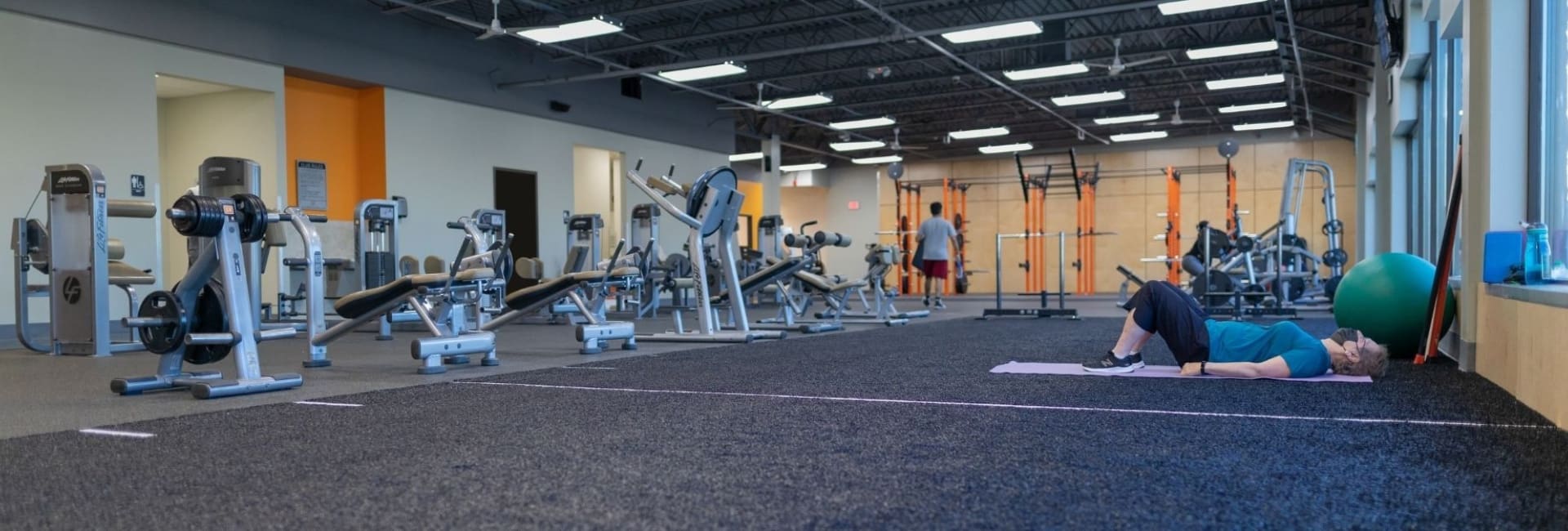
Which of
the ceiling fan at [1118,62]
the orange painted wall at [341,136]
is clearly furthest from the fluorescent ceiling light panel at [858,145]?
the orange painted wall at [341,136]

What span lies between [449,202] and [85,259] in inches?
217

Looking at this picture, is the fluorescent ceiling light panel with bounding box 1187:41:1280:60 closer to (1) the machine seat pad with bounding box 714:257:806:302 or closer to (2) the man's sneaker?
(1) the machine seat pad with bounding box 714:257:806:302

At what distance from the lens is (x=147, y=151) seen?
8633mm

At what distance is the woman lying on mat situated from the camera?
4133 mm

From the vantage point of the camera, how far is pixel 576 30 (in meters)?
10.1

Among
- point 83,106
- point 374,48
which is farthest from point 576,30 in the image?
point 83,106

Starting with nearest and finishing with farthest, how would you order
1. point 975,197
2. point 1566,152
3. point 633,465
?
A: point 633,465
point 1566,152
point 975,197

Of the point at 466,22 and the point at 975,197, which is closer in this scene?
the point at 466,22

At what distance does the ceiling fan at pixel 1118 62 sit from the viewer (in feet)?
38.0

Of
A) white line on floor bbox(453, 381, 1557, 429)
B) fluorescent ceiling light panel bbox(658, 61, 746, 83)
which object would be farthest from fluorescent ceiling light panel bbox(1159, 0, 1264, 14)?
white line on floor bbox(453, 381, 1557, 429)

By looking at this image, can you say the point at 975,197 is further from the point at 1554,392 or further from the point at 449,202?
the point at 1554,392

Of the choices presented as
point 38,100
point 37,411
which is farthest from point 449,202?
point 37,411

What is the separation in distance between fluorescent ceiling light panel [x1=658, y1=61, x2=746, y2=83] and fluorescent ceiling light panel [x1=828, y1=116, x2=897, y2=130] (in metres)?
3.64

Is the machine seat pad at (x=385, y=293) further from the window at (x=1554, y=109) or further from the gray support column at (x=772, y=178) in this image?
the gray support column at (x=772, y=178)
